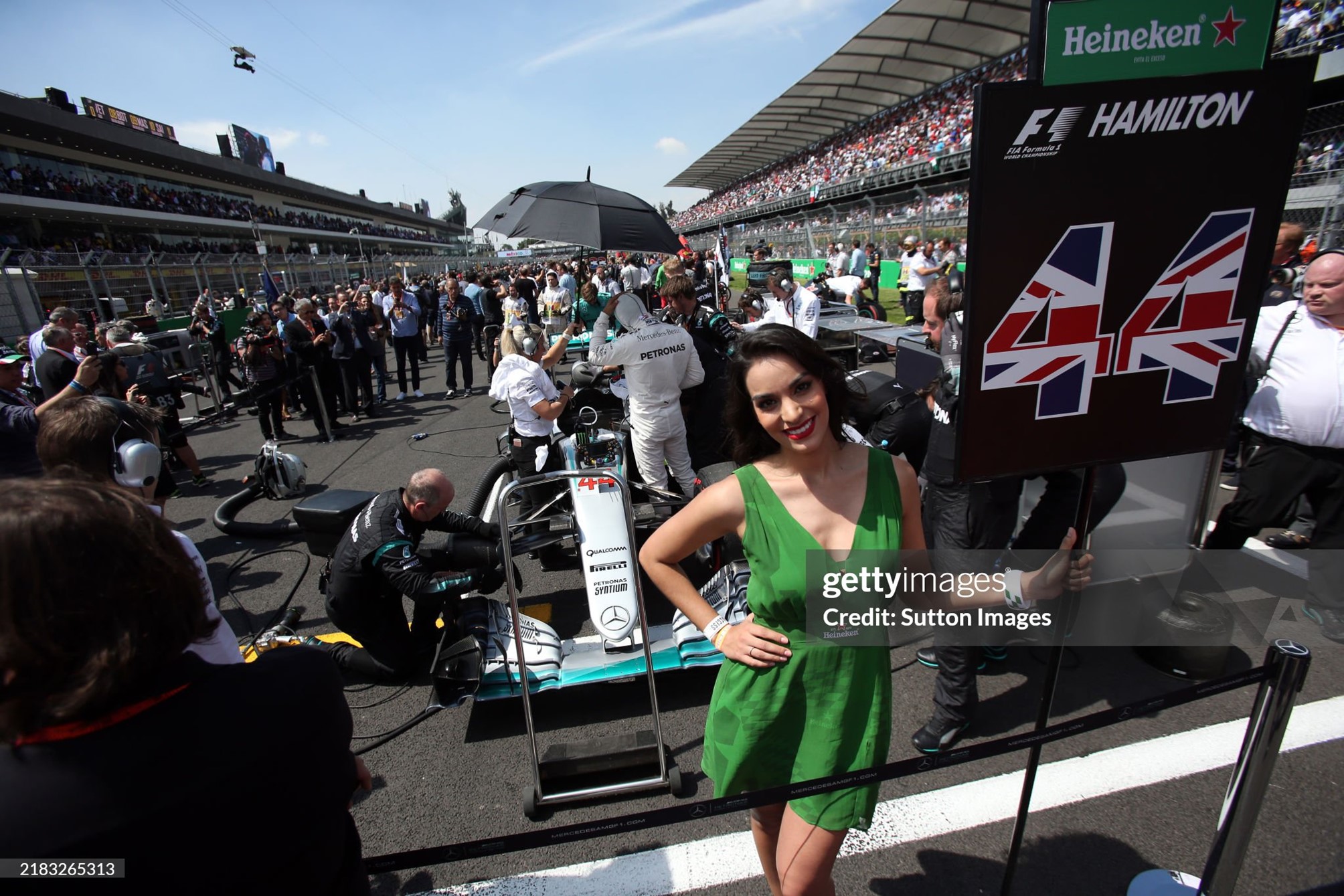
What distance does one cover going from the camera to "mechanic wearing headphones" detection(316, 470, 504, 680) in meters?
3.17

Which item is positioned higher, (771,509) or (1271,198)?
(1271,198)

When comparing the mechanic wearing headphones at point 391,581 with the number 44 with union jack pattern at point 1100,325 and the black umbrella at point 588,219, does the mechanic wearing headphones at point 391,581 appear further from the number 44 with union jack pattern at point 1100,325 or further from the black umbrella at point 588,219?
the number 44 with union jack pattern at point 1100,325

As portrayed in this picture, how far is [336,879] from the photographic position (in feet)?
3.96

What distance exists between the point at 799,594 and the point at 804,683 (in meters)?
0.26

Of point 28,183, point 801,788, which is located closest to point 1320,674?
point 801,788

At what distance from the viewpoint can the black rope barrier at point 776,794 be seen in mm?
1379

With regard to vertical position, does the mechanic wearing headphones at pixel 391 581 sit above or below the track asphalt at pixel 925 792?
above

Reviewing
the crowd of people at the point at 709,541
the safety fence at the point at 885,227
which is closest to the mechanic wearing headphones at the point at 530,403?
the crowd of people at the point at 709,541

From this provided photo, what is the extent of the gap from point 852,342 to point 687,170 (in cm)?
6668

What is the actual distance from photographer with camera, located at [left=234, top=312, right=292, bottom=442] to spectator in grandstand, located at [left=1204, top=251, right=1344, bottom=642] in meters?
9.70

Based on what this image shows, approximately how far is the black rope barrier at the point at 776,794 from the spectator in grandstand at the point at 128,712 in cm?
38

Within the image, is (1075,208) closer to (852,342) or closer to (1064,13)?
(1064,13)

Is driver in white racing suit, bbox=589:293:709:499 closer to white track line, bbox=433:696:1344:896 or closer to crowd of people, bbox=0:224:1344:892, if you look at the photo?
crowd of people, bbox=0:224:1344:892

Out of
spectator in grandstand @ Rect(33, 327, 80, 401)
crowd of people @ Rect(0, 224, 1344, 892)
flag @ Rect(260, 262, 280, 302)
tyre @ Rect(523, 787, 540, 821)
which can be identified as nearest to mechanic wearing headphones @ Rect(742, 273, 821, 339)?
crowd of people @ Rect(0, 224, 1344, 892)
